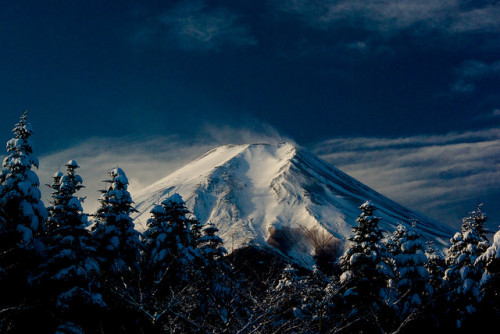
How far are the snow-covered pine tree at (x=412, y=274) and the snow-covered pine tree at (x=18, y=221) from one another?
19.0 metres

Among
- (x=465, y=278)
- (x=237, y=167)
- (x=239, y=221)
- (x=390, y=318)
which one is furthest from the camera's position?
(x=237, y=167)

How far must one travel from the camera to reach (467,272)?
2642cm

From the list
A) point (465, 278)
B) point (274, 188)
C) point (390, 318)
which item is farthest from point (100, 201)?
point (274, 188)

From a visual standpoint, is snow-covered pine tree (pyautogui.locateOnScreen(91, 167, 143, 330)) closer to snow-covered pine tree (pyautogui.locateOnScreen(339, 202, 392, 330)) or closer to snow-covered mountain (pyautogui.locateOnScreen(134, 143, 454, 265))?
snow-covered pine tree (pyautogui.locateOnScreen(339, 202, 392, 330))

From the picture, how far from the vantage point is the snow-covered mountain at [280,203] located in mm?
138750

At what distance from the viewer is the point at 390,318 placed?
23188 mm

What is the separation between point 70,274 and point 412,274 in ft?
60.7

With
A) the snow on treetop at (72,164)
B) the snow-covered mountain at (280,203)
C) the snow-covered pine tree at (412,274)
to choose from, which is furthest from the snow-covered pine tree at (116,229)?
the snow-covered mountain at (280,203)

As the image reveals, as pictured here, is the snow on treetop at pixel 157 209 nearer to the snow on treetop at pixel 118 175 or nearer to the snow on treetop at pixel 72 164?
the snow on treetop at pixel 118 175

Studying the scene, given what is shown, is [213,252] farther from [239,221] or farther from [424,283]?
[239,221]

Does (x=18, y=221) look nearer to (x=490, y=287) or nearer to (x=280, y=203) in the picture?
(x=490, y=287)

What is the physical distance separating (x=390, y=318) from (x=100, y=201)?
651 inches

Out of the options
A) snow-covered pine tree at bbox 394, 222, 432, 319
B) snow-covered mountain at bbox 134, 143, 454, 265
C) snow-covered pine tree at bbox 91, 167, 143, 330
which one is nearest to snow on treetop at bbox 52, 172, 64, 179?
snow-covered pine tree at bbox 91, 167, 143, 330

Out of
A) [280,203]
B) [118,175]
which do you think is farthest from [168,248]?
[280,203]
